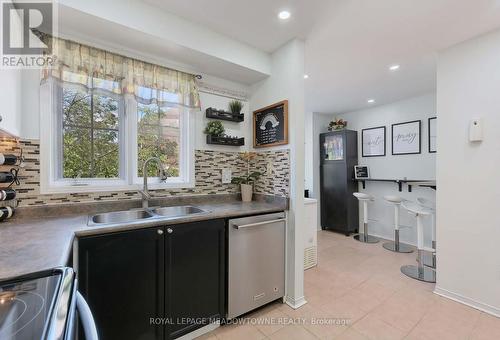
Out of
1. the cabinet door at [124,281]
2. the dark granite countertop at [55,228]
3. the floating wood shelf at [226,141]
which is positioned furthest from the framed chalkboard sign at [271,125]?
the cabinet door at [124,281]

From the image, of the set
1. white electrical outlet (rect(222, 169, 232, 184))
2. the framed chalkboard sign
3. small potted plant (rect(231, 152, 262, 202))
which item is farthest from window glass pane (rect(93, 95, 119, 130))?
the framed chalkboard sign

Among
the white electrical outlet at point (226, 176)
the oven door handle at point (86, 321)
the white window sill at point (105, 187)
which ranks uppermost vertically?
the white electrical outlet at point (226, 176)

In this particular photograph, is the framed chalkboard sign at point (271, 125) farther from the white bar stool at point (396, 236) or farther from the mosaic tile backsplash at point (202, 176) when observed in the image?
the white bar stool at point (396, 236)

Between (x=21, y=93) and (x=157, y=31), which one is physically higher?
(x=157, y=31)

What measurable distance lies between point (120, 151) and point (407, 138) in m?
4.21

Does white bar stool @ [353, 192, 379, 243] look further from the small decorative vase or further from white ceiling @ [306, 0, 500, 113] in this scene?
the small decorative vase

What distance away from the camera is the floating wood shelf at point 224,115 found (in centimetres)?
237

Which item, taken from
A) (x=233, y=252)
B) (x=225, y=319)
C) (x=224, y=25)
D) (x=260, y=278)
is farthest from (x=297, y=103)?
(x=225, y=319)

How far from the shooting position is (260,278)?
6.40 ft

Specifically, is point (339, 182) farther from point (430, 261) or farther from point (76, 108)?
point (76, 108)

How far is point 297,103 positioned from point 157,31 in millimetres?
1301

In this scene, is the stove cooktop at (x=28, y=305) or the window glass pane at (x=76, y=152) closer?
the stove cooktop at (x=28, y=305)

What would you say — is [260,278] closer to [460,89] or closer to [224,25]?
[224,25]

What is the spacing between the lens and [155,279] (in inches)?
58.1
